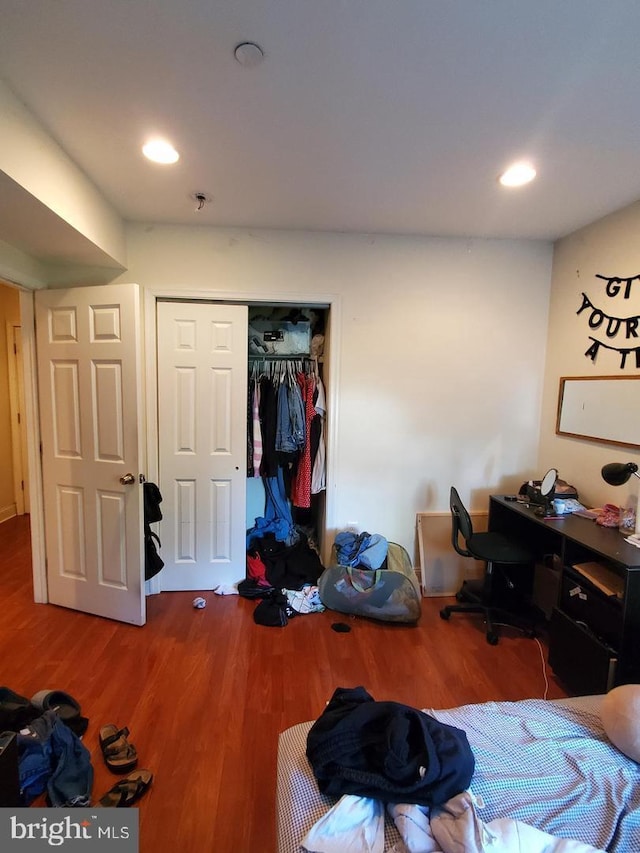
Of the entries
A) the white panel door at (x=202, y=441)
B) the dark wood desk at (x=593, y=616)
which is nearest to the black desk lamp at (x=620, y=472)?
the dark wood desk at (x=593, y=616)

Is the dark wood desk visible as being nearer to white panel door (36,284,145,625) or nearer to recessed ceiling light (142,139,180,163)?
white panel door (36,284,145,625)

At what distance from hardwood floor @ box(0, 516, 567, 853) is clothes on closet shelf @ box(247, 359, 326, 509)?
0.94 metres

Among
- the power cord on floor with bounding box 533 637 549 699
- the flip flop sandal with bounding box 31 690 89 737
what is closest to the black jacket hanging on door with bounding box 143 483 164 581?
the flip flop sandal with bounding box 31 690 89 737

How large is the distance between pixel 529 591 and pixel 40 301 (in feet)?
12.2

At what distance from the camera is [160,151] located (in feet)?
5.61

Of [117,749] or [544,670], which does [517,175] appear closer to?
[544,670]

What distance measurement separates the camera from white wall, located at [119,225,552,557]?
101 inches

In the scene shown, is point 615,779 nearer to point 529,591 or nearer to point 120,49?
point 529,591

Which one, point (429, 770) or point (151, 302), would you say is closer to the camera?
point (429, 770)

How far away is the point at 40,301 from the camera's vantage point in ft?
7.67

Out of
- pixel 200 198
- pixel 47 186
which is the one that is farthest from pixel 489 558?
pixel 47 186

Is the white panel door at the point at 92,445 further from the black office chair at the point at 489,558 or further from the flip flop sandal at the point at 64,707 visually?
the black office chair at the point at 489,558

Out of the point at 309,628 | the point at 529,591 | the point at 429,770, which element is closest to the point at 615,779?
the point at 429,770

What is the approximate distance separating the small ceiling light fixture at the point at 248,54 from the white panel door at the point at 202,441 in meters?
1.43
